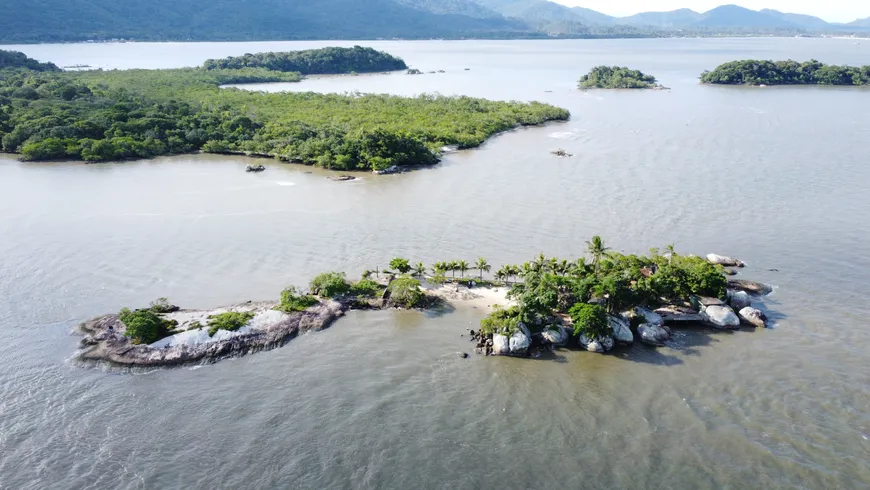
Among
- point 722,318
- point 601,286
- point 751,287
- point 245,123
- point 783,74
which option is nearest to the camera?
point 601,286

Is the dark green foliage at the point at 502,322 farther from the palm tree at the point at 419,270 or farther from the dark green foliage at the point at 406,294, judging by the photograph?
the palm tree at the point at 419,270

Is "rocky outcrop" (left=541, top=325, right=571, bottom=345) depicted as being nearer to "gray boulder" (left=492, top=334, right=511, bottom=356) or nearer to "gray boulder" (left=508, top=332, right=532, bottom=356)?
"gray boulder" (left=508, top=332, right=532, bottom=356)

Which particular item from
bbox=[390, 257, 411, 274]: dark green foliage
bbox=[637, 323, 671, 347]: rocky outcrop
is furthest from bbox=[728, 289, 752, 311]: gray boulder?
bbox=[390, 257, 411, 274]: dark green foliage

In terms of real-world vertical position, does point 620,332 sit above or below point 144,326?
below

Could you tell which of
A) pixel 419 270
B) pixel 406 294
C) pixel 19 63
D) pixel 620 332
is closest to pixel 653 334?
pixel 620 332

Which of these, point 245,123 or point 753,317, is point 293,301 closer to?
point 753,317

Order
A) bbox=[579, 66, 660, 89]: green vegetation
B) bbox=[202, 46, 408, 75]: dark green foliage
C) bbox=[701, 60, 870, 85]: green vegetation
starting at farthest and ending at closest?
bbox=[202, 46, 408, 75]: dark green foliage < bbox=[579, 66, 660, 89]: green vegetation < bbox=[701, 60, 870, 85]: green vegetation
